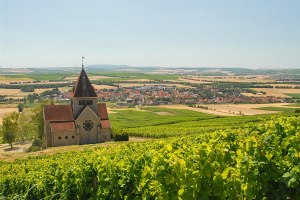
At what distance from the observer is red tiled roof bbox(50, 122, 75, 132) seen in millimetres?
49537

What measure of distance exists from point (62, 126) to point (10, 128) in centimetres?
1367

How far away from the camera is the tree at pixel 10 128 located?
57750 mm

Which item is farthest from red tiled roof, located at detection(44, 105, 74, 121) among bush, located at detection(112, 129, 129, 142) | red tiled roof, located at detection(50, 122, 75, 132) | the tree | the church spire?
the tree

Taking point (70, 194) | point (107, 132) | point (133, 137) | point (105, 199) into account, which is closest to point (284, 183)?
point (105, 199)

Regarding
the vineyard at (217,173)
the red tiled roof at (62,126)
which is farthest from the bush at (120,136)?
the vineyard at (217,173)

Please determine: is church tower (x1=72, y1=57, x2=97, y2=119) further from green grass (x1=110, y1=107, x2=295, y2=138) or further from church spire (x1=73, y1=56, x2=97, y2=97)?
green grass (x1=110, y1=107, x2=295, y2=138)

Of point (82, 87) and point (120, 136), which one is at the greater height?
point (82, 87)

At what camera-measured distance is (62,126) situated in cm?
5022

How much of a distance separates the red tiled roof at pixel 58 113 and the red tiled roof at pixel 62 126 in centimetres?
72

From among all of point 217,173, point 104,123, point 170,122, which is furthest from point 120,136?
point 217,173

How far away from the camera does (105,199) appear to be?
34.9 ft

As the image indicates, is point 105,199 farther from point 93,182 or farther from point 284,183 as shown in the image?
point 284,183

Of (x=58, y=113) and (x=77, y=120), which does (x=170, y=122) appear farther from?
(x=58, y=113)

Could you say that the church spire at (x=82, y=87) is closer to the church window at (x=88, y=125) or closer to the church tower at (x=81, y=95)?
the church tower at (x=81, y=95)
